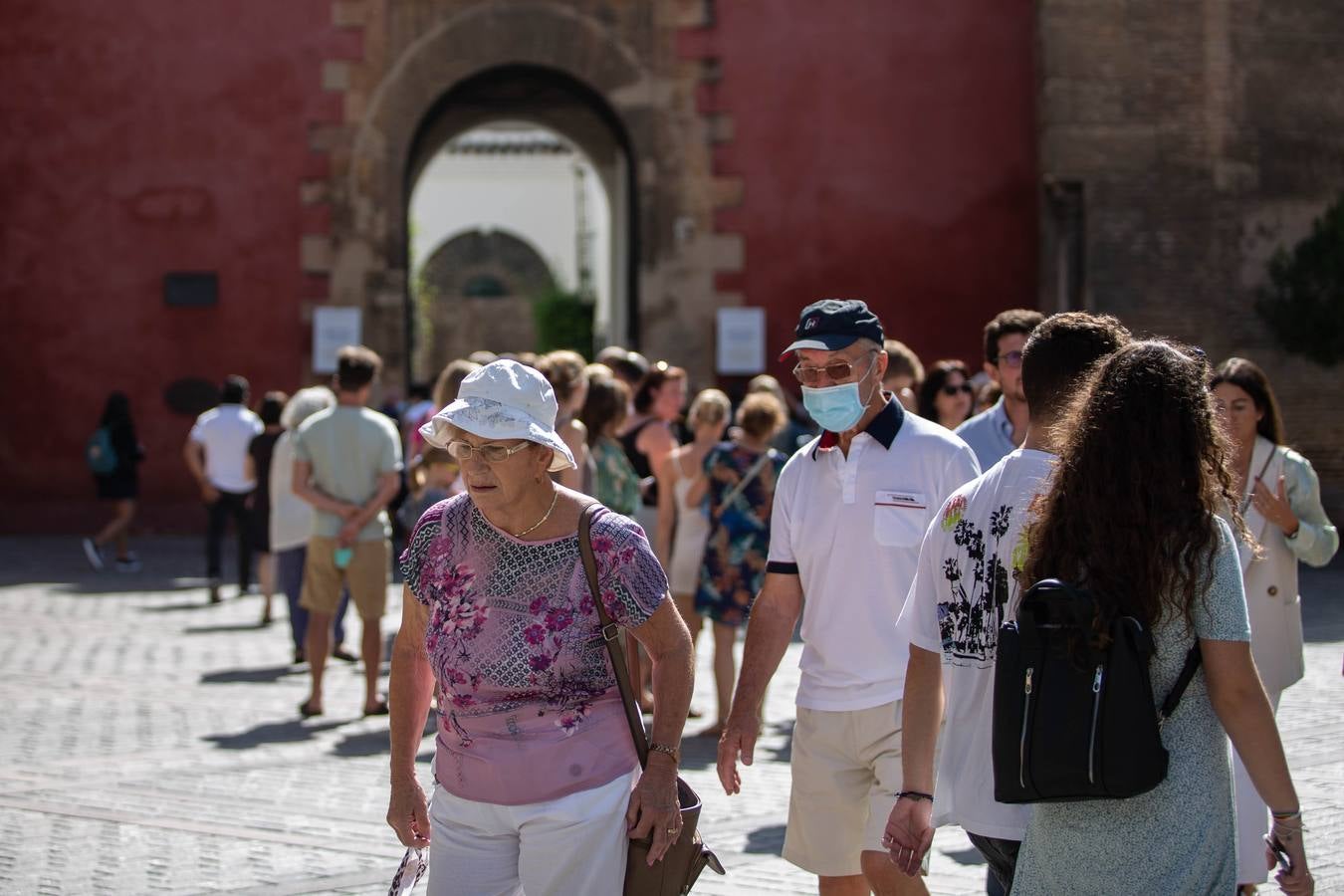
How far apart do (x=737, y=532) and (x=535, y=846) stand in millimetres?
4455

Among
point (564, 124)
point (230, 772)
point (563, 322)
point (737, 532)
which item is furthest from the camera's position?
point (563, 322)

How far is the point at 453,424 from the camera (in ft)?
11.2

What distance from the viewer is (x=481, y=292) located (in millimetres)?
40906

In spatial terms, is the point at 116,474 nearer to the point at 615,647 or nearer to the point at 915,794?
the point at 615,647

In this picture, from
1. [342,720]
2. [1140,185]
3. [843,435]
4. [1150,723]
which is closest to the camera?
[1150,723]

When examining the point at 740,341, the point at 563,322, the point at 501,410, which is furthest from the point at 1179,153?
the point at 563,322

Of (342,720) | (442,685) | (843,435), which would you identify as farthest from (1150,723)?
(342,720)

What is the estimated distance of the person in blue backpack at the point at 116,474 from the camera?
14.7 meters

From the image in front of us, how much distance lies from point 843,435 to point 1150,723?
1.70m

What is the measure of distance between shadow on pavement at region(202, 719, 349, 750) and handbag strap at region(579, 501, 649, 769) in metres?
4.58

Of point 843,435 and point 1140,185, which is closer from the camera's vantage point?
point 843,435

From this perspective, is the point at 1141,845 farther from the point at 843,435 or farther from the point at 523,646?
the point at 843,435

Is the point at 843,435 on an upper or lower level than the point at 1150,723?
upper

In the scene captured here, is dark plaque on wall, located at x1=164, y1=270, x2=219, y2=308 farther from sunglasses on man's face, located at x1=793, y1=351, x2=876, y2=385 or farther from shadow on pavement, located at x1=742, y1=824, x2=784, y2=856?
sunglasses on man's face, located at x1=793, y1=351, x2=876, y2=385
